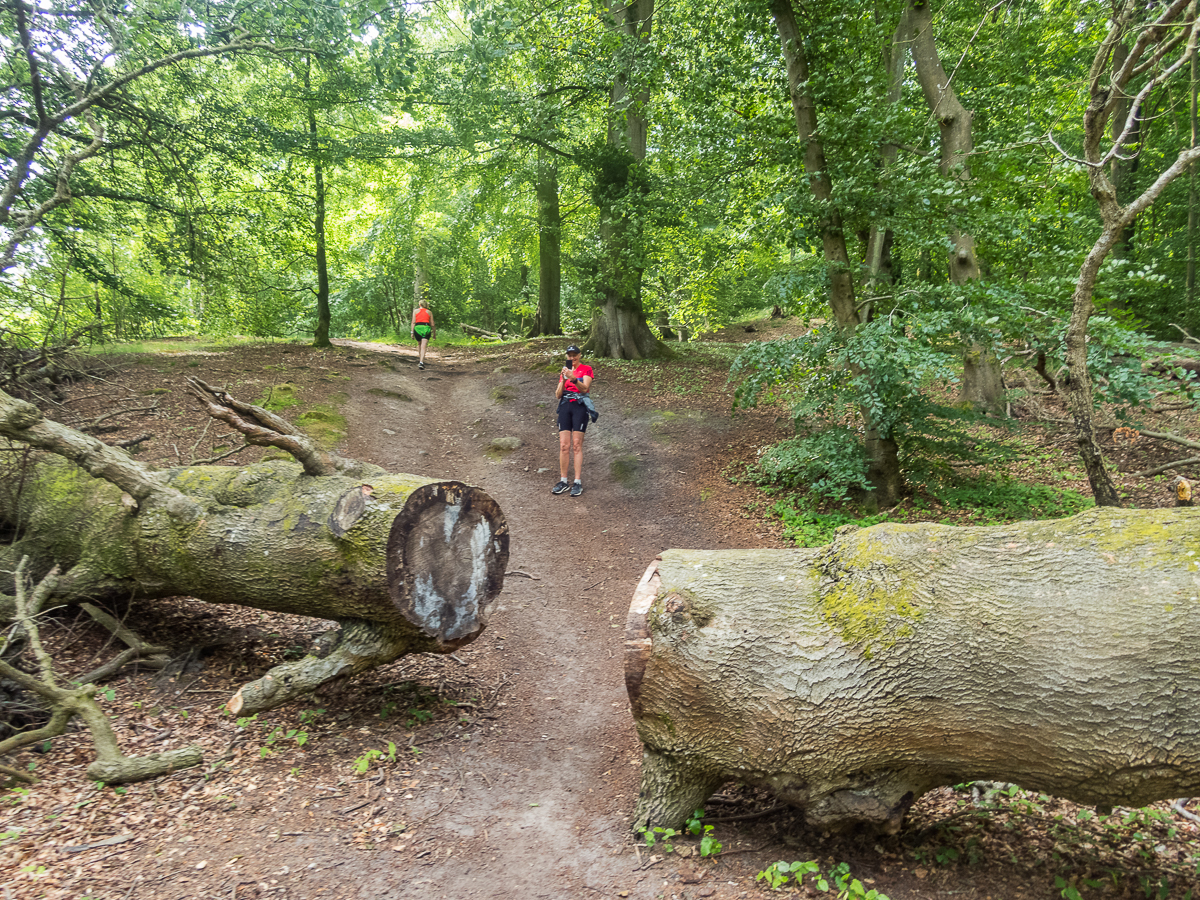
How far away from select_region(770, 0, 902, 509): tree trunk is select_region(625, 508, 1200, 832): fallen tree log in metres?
5.25

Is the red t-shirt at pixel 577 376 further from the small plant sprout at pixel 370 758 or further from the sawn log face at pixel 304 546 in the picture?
the small plant sprout at pixel 370 758

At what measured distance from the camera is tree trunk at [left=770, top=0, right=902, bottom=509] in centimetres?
834

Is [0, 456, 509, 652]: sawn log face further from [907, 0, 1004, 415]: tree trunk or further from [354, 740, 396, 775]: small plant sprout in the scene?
[907, 0, 1004, 415]: tree trunk

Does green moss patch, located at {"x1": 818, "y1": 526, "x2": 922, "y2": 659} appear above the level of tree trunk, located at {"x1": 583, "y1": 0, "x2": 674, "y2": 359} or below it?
below

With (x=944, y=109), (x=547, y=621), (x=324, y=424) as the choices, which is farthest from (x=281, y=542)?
(x=944, y=109)

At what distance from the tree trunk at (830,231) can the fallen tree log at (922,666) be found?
17.2 feet

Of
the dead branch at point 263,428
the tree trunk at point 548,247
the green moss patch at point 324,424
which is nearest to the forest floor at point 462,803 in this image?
the dead branch at point 263,428

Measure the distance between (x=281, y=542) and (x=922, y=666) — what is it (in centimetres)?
424

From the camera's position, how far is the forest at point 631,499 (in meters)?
3.18

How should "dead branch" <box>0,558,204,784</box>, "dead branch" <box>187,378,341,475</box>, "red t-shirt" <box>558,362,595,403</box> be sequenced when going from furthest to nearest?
"red t-shirt" <box>558,362,595,403</box> < "dead branch" <box>187,378,341,475</box> < "dead branch" <box>0,558,204,784</box>

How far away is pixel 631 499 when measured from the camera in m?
9.77

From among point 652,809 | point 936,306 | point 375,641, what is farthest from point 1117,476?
point 375,641

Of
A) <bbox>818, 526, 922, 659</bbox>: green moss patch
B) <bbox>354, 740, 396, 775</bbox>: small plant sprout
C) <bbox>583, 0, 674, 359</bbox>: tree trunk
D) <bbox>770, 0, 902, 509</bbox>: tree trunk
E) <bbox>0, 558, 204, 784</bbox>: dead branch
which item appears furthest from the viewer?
<bbox>583, 0, 674, 359</bbox>: tree trunk

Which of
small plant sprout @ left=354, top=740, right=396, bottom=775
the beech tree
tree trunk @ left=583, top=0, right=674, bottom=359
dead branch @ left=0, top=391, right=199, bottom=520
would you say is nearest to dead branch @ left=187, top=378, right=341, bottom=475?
dead branch @ left=0, top=391, right=199, bottom=520
